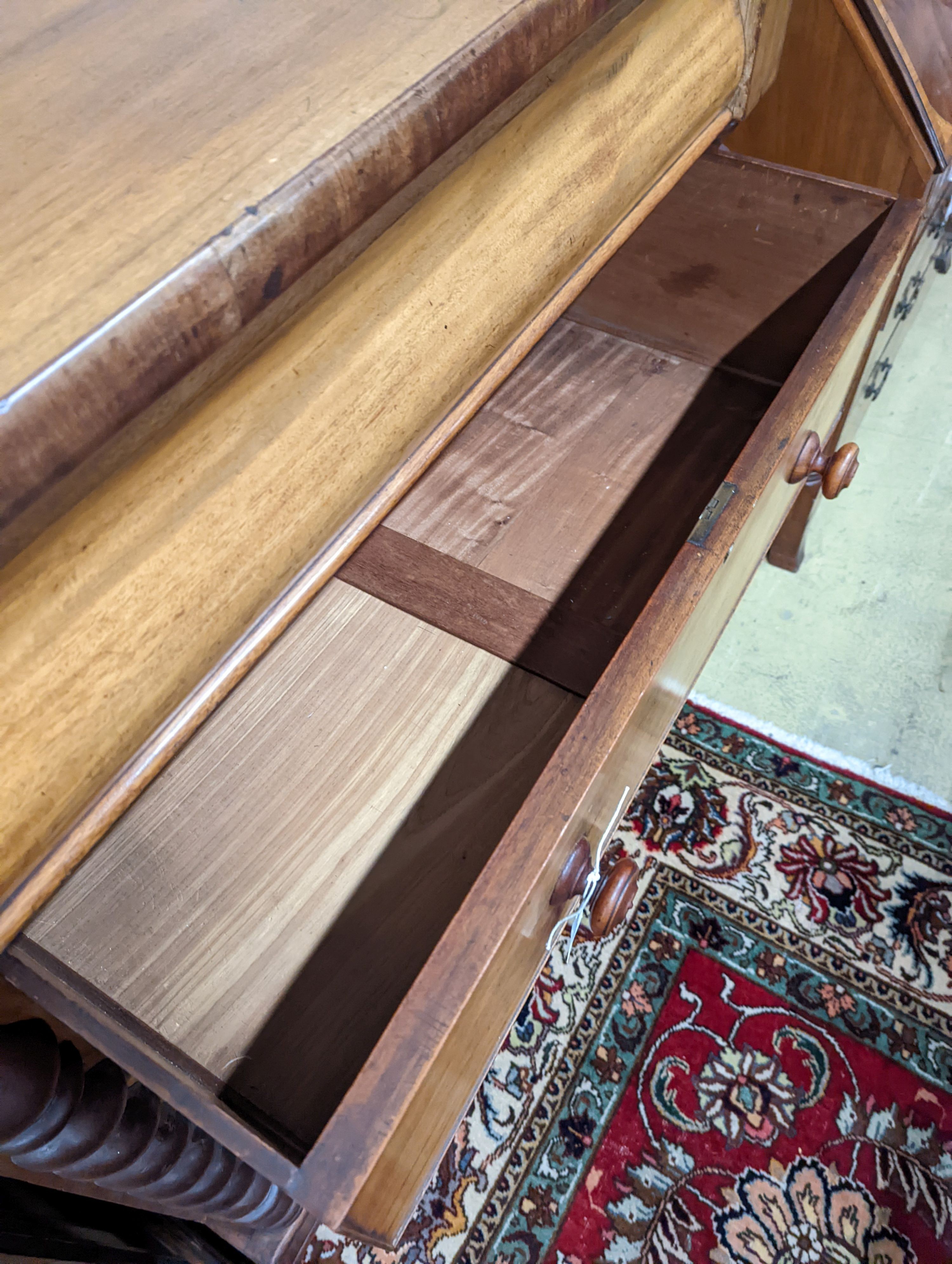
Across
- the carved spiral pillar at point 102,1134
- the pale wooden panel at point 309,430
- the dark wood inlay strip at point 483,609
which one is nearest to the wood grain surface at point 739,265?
the pale wooden panel at point 309,430

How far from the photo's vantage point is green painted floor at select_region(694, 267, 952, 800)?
1156 millimetres

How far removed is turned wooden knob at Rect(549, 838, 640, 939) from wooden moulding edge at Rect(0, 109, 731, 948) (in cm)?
27

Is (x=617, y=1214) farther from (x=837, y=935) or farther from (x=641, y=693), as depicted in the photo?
(x=641, y=693)

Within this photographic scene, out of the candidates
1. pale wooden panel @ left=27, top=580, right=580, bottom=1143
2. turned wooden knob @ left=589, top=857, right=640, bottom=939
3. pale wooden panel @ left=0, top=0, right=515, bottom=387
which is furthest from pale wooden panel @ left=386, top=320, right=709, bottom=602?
pale wooden panel @ left=0, top=0, right=515, bottom=387

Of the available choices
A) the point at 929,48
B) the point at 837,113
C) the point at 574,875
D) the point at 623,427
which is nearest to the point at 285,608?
the point at 574,875

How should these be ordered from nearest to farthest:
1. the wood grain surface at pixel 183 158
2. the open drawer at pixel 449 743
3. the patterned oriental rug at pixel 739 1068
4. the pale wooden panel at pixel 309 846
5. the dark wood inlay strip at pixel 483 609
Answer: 1. the wood grain surface at pixel 183 158
2. the open drawer at pixel 449 743
3. the pale wooden panel at pixel 309 846
4. the dark wood inlay strip at pixel 483 609
5. the patterned oriental rug at pixel 739 1068

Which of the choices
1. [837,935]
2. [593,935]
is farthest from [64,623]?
[837,935]

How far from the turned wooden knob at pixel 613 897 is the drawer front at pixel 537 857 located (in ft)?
0.10

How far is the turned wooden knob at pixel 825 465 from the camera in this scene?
0.69 meters

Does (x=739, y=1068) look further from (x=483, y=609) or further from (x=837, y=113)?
(x=837, y=113)

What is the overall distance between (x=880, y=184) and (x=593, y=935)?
91 centimetres

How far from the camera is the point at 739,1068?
0.92 m

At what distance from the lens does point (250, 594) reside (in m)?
0.57

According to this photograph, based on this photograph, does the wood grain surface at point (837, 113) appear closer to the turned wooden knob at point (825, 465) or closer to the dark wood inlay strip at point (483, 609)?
the turned wooden knob at point (825, 465)
